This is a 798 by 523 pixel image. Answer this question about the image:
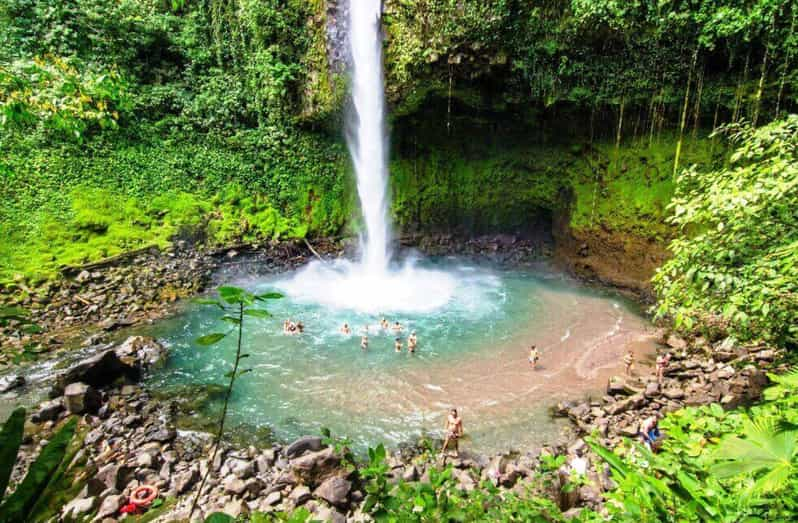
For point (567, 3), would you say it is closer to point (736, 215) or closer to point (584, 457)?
point (736, 215)

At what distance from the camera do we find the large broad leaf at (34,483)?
3.73 ft

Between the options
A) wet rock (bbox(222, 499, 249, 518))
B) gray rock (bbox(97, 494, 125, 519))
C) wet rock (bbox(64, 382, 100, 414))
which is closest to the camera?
wet rock (bbox(222, 499, 249, 518))

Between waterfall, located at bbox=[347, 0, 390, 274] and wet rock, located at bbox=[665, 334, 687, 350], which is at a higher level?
waterfall, located at bbox=[347, 0, 390, 274]

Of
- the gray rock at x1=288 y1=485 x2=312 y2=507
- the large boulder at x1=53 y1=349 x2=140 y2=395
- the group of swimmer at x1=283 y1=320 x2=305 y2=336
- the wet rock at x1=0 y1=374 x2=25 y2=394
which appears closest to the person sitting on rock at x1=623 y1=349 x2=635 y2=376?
the gray rock at x1=288 y1=485 x2=312 y2=507

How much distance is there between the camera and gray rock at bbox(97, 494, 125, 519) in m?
4.37

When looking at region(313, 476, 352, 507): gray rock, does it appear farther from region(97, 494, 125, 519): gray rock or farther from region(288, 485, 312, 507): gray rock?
region(97, 494, 125, 519): gray rock

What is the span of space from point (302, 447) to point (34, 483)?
4784 millimetres

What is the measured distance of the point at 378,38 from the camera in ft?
41.0

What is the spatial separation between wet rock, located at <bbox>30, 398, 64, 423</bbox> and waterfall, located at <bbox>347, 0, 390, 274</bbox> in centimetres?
991

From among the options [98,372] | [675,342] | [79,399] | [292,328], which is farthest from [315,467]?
[675,342]

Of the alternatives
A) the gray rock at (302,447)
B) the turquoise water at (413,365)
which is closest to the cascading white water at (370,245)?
the turquoise water at (413,365)

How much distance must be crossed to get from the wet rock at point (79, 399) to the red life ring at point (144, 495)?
2.55m

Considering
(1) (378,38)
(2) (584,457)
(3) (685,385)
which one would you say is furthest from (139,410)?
(1) (378,38)

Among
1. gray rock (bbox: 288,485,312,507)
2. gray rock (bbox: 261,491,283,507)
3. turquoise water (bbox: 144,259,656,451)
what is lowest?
turquoise water (bbox: 144,259,656,451)
